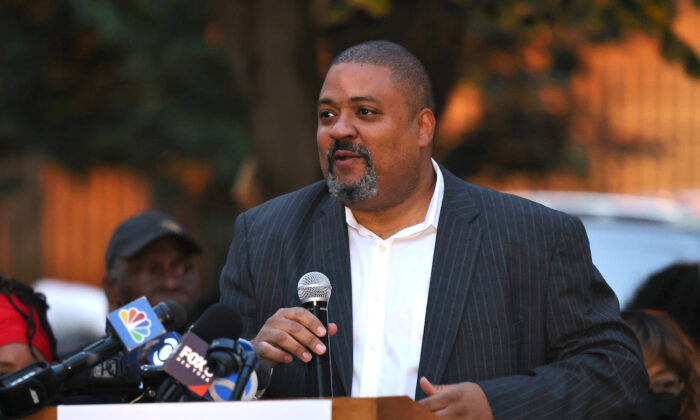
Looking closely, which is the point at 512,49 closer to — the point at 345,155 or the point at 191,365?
the point at 345,155

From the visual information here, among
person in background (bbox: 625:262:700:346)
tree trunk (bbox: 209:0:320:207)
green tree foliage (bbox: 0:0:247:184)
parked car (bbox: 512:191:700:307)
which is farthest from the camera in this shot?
green tree foliage (bbox: 0:0:247:184)

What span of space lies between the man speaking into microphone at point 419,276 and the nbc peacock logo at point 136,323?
1076 mm

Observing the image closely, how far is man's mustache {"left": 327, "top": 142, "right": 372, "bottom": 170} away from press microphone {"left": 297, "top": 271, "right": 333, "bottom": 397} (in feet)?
2.05

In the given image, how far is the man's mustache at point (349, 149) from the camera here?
150 inches

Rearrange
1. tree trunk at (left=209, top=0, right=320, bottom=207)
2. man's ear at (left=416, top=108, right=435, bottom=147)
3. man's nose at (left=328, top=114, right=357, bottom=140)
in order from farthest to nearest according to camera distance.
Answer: tree trunk at (left=209, top=0, right=320, bottom=207) → man's ear at (left=416, top=108, right=435, bottom=147) → man's nose at (left=328, top=114, right=357, bottom=140)

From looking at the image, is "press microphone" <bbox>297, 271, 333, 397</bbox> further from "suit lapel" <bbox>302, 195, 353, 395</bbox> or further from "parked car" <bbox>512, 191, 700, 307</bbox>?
"parked car" <bbox>512, 191, 700, 307</bbox>

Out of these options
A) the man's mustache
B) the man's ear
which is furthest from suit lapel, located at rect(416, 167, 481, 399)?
the man's mustache

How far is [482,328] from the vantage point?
3.71m

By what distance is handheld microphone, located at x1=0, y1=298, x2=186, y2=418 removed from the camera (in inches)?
104

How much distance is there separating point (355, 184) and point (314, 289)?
2.09 ft

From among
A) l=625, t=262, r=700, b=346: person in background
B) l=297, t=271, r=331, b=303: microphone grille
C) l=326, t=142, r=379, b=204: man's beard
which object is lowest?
l=625, t=262, r=700, b=346: person in background

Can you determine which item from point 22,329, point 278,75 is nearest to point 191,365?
point 22,329

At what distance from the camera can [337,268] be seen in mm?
3936

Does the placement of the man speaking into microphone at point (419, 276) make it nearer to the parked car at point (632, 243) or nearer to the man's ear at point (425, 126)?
the man's ear at point (425, 126)
